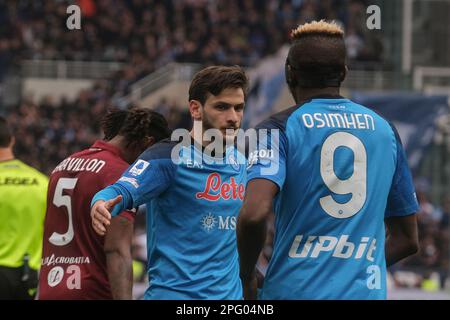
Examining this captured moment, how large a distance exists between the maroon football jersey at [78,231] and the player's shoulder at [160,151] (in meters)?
0.72

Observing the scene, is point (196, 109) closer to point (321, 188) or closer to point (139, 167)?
point (139, 167)

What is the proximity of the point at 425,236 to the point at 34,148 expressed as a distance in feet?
26.3

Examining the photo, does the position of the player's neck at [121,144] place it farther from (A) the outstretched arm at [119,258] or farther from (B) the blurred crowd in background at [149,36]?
(B) the blurred crowd in background at [149,36]

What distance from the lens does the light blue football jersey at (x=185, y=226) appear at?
517 centimetres

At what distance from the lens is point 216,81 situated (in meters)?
5.24

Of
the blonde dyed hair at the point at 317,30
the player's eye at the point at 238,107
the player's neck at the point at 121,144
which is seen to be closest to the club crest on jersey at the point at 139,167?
the player's eye at the point at 238,107

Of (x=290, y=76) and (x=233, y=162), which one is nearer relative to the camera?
(x=290, y=76)

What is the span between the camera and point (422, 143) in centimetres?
2019

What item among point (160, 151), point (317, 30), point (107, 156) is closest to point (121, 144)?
point (107, 156)

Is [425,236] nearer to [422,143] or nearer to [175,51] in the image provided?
[422,143]

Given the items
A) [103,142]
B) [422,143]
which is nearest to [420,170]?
[422,143]

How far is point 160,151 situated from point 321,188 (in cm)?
114

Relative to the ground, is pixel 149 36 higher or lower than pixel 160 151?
higher

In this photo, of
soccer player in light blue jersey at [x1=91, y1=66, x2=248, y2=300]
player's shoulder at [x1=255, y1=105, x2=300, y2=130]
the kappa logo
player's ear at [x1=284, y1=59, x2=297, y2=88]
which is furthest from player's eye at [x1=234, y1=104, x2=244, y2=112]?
player's shoulder at [x1=255, y1=105, x2=300, y2=130]
